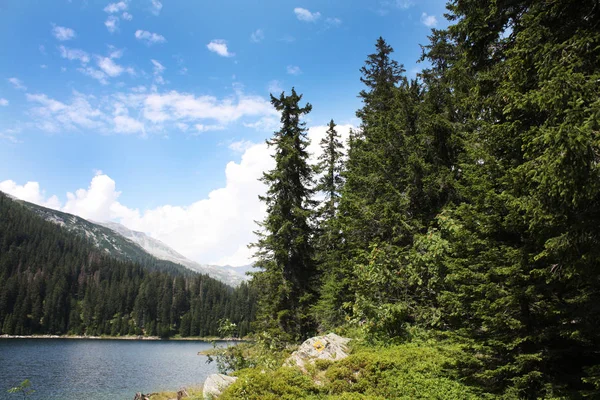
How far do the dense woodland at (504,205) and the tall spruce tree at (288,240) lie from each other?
425 cm

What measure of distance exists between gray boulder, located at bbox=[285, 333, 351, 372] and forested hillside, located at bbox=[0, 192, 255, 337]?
349 ft

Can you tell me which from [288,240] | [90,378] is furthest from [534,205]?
[90,378]

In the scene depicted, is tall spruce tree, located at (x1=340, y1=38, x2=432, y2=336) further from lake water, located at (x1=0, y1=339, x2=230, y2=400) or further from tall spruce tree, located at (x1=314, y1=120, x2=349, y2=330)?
lake water, located at (x1=0, y1=339, x2=230, y2=400)

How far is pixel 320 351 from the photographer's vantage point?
1301cm

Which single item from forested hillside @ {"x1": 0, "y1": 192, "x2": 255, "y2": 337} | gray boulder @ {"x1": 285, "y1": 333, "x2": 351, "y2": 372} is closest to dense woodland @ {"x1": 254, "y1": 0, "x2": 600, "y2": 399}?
gray boulder @ {"x1": 285, "y1": 333, "x2": 351, "y2": 372}

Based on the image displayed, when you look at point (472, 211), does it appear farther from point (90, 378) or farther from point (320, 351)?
point (90, 378)

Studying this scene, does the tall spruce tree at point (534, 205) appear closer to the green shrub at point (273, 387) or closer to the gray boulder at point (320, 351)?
the green shrub at point (273, 387)

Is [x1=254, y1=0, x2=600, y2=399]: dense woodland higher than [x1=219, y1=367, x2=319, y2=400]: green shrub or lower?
higher

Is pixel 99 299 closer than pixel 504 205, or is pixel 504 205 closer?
pixel 504 205

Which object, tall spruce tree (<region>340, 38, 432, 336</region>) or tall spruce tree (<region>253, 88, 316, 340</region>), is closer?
tall spruce tree (<region>340, 38, 432, 336</region>)

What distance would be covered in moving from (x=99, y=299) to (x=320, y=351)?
139627 mm

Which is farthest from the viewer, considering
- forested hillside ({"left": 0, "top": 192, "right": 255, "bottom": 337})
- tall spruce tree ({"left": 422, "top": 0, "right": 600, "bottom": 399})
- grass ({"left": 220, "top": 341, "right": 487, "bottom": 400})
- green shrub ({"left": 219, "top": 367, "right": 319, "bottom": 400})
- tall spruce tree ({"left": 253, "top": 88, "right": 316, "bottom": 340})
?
forested hillside ({"left": 0, "top": 192, "right": 255, "bottom": 337})

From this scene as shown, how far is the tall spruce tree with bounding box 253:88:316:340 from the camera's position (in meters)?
21.5

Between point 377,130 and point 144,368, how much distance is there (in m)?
42.4
